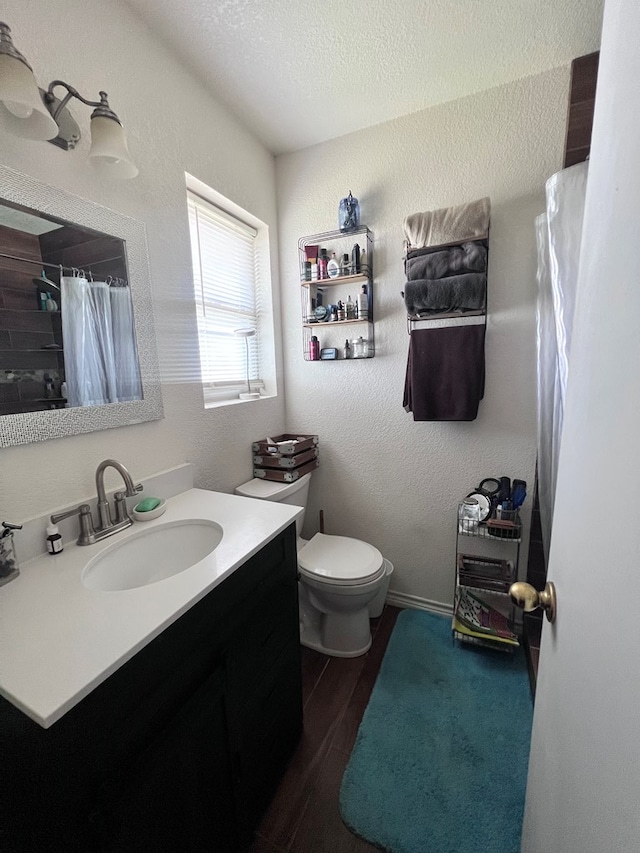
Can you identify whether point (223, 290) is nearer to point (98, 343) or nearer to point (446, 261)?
point (98, 343)

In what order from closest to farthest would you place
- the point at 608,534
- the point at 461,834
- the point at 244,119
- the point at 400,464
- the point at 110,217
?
the point at 608,534 → the point at 461,834 → the point at 110,217 → the point at 244,119 → the point at 400,464

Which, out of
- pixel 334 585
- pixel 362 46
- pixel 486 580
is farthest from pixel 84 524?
pixel 362 46

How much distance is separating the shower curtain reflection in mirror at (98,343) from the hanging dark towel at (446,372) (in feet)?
3.99

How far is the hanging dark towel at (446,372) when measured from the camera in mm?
1571

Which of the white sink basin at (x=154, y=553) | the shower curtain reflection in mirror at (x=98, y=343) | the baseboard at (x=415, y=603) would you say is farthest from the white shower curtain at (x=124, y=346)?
the baseboard at (x=415, y=603)

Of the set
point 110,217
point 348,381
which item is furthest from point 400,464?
point 110,217

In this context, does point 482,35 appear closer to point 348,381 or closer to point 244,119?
point 244,119

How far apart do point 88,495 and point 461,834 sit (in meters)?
1.52

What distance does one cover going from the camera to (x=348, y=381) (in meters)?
1.92

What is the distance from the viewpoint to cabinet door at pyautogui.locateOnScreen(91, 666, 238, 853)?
612mm

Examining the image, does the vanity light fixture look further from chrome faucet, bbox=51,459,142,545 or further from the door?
the door

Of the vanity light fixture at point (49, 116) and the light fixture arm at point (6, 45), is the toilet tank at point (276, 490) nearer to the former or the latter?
the vanity light fixture at point (49, 116)

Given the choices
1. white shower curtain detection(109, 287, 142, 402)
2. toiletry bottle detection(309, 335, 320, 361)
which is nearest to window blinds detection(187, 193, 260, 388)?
toiletry bottle detection(309, 335, 320, 361)

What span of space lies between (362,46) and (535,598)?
1.89 meters
